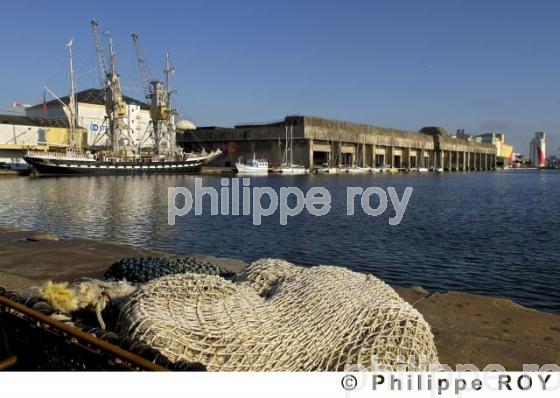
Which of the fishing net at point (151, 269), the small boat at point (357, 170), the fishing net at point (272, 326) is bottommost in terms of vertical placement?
the fishing net at point (151, 269)

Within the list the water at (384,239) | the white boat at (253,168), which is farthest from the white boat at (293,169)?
the water at (384,239)

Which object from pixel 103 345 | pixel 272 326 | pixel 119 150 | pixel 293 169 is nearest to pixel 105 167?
pixel 119 150

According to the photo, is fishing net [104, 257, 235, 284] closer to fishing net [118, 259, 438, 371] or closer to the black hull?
fishing net [118, 259, 438, 371]

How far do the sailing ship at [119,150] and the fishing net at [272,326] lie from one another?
7036 centimetres

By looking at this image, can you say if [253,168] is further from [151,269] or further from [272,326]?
[272,326]

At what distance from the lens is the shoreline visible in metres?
5.17

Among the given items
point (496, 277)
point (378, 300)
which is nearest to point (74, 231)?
point (496, 277)

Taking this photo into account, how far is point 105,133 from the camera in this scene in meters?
87.4

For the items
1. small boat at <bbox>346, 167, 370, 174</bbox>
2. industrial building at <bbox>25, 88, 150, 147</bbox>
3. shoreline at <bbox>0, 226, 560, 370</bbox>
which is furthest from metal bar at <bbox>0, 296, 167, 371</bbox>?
small boat at <bbox>346, 167, 370, 174</bbox>

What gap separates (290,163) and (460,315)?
95328 mm

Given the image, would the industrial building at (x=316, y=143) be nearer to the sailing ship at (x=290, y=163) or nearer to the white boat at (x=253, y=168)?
the sailing ship at (x=290, y=163)

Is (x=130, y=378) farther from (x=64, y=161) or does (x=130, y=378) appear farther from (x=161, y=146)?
(x=161, y=146)

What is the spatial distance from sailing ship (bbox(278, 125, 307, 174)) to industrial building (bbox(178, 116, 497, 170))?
3.51ft

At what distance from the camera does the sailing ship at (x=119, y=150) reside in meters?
70.6
